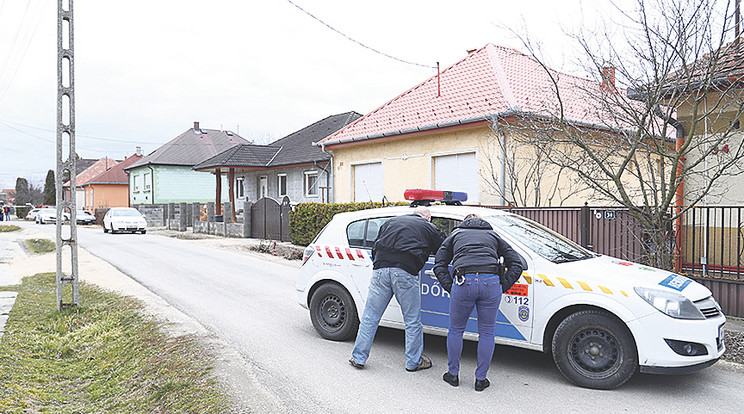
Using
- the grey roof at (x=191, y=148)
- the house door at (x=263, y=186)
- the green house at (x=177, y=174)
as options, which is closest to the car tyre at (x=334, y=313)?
the house door at (x=263, y=186)

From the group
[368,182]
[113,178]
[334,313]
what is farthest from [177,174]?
[334,313]

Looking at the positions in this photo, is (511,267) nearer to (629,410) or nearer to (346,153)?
(629,410)

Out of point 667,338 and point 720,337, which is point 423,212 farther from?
point 720,337

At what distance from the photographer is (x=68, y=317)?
7.89 meters

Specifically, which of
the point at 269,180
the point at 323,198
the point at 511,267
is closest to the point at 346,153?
the point at 323,198

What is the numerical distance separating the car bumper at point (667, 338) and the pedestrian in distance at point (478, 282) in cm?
117

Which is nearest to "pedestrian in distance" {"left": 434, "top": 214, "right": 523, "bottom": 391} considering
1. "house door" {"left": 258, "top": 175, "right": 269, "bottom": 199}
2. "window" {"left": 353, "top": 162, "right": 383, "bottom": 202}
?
"window" {"left": 353, "top": 162, "right": 383, "bottom": 202}

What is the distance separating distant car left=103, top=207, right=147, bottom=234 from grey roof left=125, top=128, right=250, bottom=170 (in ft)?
42.0

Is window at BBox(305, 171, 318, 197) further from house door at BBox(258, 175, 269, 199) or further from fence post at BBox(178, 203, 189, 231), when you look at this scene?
fence post at BBox(178, 203, 189, 231)

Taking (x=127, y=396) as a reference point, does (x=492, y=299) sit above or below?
above

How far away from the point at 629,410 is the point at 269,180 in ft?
89.7

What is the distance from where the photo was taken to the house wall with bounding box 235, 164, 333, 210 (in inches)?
1009

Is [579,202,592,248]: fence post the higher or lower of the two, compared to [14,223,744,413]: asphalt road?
higher

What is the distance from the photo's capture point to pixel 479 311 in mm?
5012
